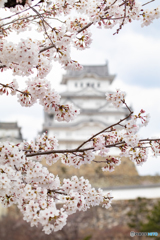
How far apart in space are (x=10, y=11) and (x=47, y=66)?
1112 mm

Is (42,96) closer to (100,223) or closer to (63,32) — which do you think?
(63,32)

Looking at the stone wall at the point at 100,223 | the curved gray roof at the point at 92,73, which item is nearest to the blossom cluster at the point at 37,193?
the stone wall at the point at 100,223

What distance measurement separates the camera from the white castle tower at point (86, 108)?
2447 centimetres

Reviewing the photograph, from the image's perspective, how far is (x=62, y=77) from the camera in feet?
93.3


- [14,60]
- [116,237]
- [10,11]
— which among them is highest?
[10,11]

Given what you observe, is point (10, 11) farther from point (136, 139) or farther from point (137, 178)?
point (137, 178)

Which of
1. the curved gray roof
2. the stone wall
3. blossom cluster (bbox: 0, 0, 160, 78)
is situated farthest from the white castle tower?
blossom cluster (bbox: 0, 0, 160, 78)

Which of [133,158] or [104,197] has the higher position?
[133,158]

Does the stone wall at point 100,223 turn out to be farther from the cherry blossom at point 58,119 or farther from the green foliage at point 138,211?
the cherry blossom at point 58,119

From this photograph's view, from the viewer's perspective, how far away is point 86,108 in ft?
86.7

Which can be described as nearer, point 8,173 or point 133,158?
point 8,173

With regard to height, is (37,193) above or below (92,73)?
below

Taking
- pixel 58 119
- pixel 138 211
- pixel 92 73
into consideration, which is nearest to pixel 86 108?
pixel 92 73

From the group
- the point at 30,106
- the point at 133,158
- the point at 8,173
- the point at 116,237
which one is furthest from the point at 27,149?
the point at 116,237
